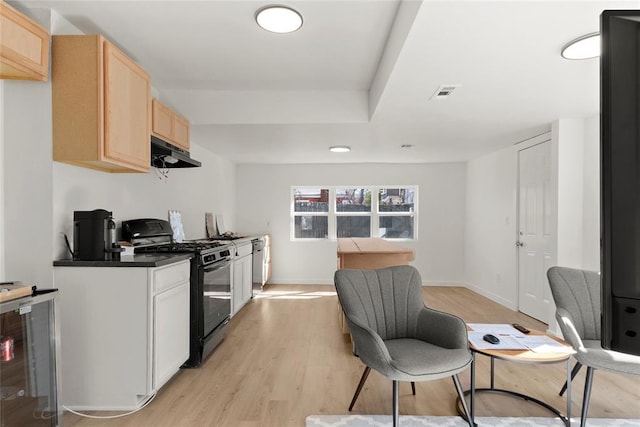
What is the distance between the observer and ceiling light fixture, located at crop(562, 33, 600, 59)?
6.44 ft

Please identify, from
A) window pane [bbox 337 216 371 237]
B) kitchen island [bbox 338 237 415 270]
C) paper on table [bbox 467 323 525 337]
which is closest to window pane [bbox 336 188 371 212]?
window pane [bbox 337 216 371 237]

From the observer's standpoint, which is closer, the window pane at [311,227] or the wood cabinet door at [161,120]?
the wood cabinet door at [161,120]

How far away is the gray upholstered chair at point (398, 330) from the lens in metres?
1.86

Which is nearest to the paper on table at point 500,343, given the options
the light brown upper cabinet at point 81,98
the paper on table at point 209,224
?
the light brown upper cabinet at point 81,98

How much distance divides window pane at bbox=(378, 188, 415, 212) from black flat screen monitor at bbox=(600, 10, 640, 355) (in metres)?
6.17

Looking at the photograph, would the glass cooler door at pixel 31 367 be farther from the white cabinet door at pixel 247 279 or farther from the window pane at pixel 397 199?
the window pane at pixel 397 199

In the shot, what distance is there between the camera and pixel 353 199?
6.59 m

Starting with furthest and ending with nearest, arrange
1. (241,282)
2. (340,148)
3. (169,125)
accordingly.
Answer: (340,148) → (241,282) → (169,125)

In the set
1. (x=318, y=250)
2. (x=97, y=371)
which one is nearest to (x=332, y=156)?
(x=318, y=250)

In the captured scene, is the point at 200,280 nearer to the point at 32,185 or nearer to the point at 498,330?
the point at 32,185

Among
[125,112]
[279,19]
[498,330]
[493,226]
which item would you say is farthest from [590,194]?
[125,112]

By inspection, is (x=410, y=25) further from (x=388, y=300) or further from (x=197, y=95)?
(x=197, y=95)

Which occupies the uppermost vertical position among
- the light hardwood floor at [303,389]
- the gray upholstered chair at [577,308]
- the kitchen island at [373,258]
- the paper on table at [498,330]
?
the kitchen island at [373,258]

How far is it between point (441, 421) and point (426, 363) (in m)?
0.54
